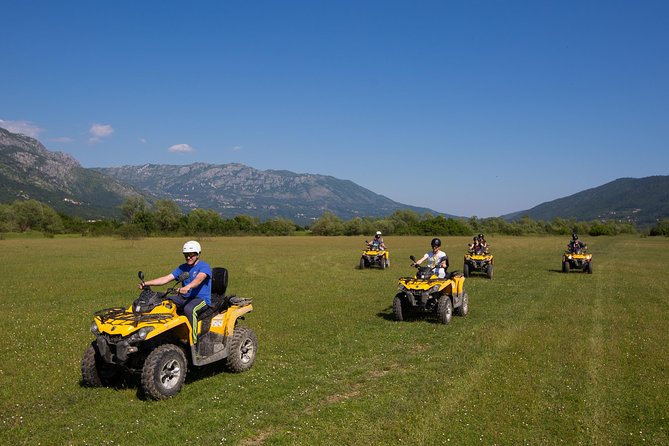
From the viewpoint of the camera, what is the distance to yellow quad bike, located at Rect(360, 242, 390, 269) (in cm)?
2652

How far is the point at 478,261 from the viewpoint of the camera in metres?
23.4

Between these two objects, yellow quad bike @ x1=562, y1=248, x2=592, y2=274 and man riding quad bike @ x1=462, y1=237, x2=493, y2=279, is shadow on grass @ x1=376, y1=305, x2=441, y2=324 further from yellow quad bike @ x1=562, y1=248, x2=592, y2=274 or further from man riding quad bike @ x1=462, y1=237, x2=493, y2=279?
yellow quad bike @ x1=562, y1=248, x2=592, y2=274

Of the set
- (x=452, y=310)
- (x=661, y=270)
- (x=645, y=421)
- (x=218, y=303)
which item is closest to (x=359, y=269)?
(x=452, y=310)

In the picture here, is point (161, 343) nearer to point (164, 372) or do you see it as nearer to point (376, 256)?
point (164, 372)

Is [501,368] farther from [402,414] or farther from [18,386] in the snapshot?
[18,386]

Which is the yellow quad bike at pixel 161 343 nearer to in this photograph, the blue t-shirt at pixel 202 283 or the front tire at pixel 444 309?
the blue t-shirt at pixel 202 283

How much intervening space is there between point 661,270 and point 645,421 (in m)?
26.3

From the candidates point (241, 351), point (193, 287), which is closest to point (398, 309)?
point (241, 351)

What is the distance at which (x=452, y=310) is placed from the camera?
12992 millimetres

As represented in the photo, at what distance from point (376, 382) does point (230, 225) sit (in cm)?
8970

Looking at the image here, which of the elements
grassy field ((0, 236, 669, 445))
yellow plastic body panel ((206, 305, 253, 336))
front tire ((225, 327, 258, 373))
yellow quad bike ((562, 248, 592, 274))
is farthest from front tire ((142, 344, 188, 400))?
yellow quad bike ((562, 248, 592, 274))

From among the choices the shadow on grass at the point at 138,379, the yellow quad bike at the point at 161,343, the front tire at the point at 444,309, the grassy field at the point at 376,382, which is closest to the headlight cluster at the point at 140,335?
the yellow quad bike at the point at 161,343

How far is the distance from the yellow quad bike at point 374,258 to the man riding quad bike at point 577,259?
374 inches

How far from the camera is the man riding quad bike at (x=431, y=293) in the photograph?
473 inches
